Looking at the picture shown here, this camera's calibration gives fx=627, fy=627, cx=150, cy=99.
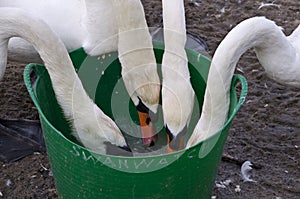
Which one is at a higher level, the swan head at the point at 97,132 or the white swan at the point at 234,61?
the white swan at the point at 234,61

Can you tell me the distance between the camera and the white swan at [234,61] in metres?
2.26

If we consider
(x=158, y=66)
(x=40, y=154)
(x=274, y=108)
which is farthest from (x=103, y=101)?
(x=274, y=108)

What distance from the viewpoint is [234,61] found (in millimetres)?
2303

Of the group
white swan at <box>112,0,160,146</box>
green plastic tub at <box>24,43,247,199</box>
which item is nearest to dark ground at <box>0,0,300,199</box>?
green plastic tub at <box>24,43,247,199</box>

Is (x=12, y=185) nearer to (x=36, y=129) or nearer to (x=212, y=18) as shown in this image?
(x=36, y=129)

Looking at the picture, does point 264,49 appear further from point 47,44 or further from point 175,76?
point 47,44

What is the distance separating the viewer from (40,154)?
3.17 meters

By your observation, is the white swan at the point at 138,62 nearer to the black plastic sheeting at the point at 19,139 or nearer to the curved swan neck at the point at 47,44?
the curved swan neck at the point at 47,44

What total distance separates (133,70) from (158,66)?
175 millimetres

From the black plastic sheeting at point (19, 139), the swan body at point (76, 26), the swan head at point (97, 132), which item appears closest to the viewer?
the swan head at point (97, 132)

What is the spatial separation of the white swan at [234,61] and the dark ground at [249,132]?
0.71 meters

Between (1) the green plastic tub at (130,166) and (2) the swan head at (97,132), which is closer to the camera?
(1) the green plastic tub at (130,166)

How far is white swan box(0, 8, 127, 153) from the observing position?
7.61 ft

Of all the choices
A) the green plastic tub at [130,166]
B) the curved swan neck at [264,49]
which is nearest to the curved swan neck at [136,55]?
the green plastic tub at [130,166]
